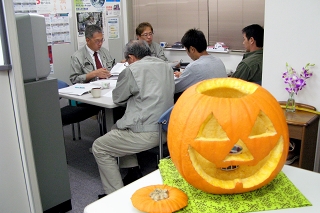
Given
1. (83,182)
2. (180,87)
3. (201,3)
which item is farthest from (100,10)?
(83,182)

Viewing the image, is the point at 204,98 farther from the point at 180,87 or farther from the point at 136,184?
the point at 180,87

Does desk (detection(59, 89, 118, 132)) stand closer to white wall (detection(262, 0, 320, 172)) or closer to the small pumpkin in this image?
white wall (detection(262, 0, 320, 172))

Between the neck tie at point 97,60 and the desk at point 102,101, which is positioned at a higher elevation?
the neck tie at point 97,60

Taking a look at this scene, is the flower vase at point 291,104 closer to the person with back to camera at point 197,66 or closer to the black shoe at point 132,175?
the person with back to camera at point 197,66

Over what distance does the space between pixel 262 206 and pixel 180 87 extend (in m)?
1.91

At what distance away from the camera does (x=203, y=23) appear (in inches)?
168

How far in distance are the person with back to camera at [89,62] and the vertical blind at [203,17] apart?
1.32m

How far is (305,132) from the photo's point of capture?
2.07 meters

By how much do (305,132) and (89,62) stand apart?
234 cm

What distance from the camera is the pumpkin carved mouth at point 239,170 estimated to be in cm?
102

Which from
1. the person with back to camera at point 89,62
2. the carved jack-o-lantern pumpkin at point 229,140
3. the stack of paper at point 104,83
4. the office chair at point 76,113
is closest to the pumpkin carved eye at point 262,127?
the carved jack-o-lantern pumpkin at point 229,140

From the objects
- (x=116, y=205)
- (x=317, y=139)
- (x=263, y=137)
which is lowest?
(x=317, y=139)

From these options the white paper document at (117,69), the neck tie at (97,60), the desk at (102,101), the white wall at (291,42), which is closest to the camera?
the white wall at (291,42)

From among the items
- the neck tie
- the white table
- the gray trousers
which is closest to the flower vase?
the gray trousers
